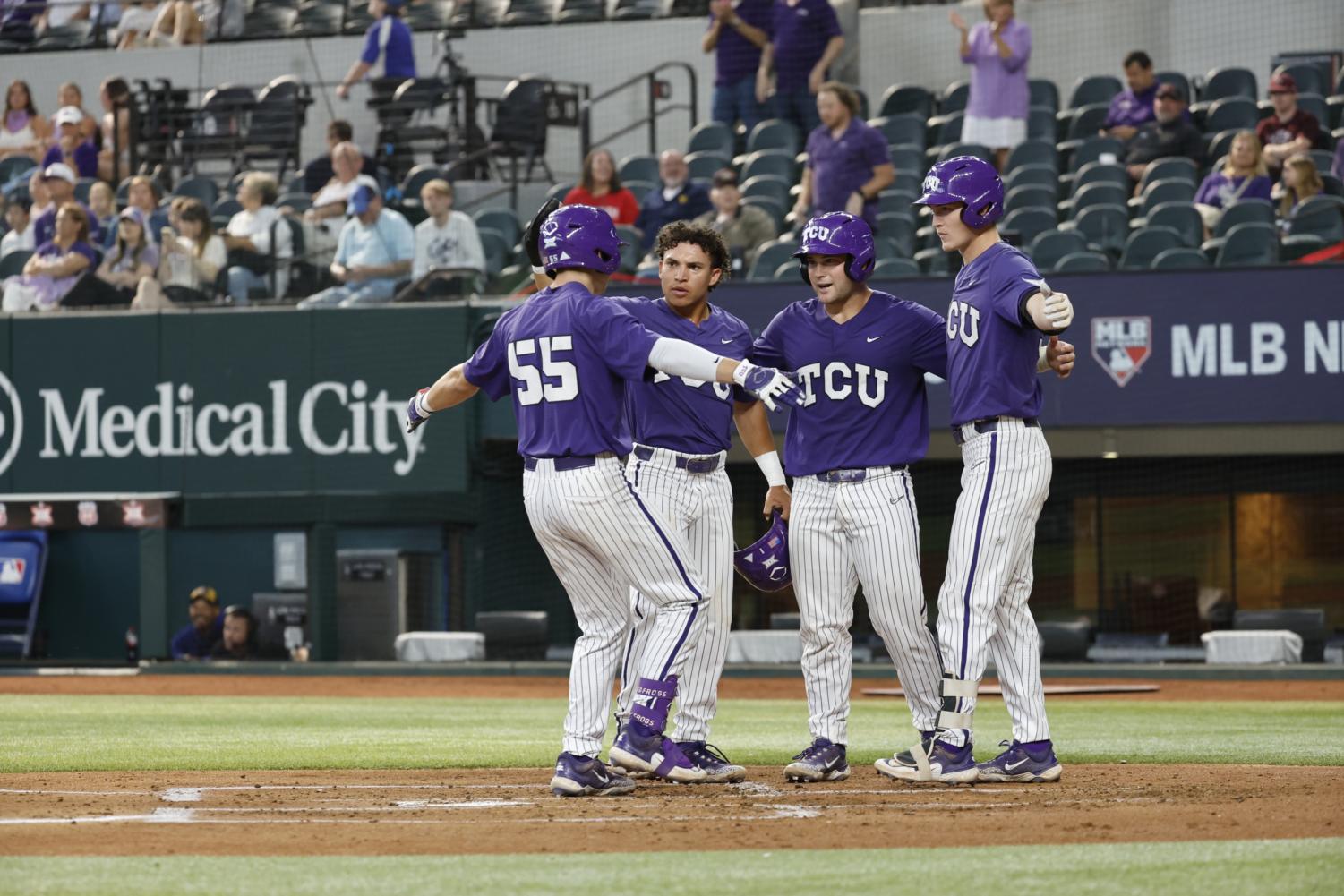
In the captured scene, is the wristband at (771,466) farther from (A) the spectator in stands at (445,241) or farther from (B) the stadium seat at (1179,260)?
(A) the spectator in stands at (445,241)

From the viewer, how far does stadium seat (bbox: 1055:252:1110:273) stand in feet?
50.5

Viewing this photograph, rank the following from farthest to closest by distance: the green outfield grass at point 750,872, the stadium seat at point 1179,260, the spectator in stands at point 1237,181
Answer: the spectator in stands at point 1237,181 → the stadium seat at point 1179,260 → the green outfield grass at point 750,872

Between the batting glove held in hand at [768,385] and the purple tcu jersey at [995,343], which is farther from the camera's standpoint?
the purple tcu jersey at [995,343]

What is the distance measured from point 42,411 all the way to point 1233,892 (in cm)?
1507

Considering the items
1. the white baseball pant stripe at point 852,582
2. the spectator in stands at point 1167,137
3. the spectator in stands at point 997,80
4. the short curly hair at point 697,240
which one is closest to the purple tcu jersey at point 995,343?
the white baseball pant stripe at point 852,582

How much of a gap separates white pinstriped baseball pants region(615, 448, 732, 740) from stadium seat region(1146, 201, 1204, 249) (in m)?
9.39

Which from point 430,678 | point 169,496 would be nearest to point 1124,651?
point 430,678

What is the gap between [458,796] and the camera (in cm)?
666

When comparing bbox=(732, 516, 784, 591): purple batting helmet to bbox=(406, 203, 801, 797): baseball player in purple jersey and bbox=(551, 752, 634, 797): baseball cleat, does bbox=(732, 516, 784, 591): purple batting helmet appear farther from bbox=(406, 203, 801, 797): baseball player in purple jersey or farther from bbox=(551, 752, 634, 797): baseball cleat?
bbox=(551, 752, 634, 797): baseball cleat

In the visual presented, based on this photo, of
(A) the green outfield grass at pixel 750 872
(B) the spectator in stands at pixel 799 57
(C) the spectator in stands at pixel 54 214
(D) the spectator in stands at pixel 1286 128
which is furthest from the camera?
(C) the spectator in stands at pixel 54 214

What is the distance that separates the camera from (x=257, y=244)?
55.9 feet

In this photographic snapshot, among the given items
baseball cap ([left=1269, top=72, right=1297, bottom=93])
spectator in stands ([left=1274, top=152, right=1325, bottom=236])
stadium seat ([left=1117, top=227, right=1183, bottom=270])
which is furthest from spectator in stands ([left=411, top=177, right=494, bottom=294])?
baseball cap ([left=1269, top=72, right=1297, bottom=93])

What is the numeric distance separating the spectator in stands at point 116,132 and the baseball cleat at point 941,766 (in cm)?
1483

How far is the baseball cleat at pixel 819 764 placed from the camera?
275 inches
